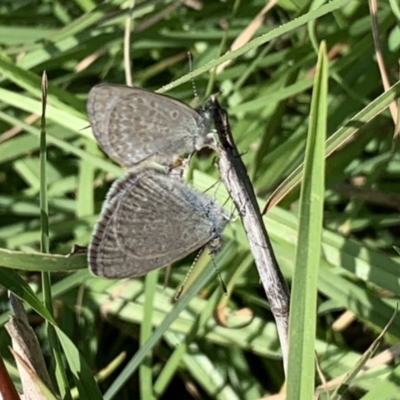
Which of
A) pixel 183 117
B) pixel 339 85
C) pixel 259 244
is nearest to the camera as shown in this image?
pixel 259 244

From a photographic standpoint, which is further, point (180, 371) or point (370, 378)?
point (180, 371)

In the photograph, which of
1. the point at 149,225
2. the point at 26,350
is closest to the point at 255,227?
the point at 149,225

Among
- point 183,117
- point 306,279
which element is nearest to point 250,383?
point 183,117

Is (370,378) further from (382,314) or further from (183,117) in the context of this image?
(183,117)

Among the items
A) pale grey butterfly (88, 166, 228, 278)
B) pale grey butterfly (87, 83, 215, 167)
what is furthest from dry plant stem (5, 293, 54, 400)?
pale grey butterfly (87, 83, 215, 167)

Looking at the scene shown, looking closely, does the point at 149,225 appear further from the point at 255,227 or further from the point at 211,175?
the point at 211,175

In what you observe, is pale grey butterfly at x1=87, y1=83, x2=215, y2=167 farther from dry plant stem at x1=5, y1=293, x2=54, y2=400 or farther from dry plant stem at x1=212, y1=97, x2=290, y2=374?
dry plant stem at x1=5, y1=293, x2=54, y2=400

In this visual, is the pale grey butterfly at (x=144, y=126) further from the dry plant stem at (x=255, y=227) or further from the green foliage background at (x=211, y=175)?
the green foliage background at (x=211, y=175)
